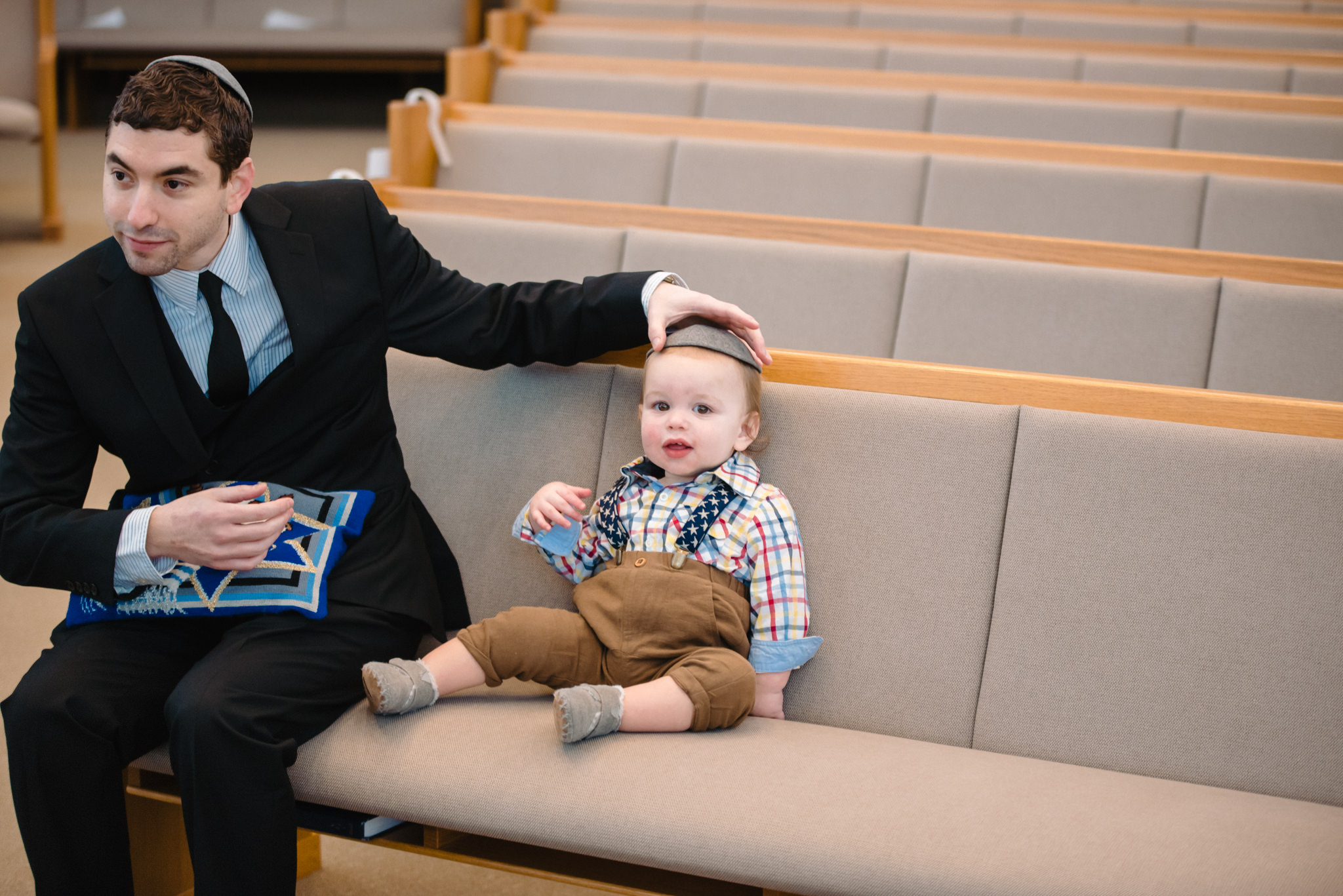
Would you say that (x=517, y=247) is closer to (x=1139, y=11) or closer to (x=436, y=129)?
(x=436, y=129)

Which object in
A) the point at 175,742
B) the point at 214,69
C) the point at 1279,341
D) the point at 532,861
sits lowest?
the point at 532,861

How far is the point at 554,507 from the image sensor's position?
1.28 metres

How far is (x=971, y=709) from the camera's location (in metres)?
1.26

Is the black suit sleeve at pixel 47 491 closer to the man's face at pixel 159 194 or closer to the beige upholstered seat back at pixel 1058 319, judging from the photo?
the man's face at pixel 159 194

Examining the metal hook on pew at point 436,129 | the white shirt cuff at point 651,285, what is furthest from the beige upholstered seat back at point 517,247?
the white shirt cuff at point 651,285

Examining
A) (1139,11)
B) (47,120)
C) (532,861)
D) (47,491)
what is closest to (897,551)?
(532,861)

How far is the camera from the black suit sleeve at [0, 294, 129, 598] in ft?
3.72

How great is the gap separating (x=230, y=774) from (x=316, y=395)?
432 mm

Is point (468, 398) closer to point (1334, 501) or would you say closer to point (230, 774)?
point (230, 774)

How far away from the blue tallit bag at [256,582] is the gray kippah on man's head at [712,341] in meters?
0.43

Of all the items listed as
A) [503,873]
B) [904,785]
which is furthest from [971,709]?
[503,873]

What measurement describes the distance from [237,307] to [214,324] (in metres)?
0.04

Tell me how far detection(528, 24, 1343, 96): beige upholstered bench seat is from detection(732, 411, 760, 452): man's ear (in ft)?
8.29

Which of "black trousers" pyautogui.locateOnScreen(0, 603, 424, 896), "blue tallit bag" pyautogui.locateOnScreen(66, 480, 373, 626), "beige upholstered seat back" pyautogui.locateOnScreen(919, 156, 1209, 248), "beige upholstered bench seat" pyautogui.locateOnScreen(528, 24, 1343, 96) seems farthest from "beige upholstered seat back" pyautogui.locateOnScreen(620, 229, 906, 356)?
"beige upholstered bench seat" pyautogui.locateOnScreen(528, 24, 1343, 96)
